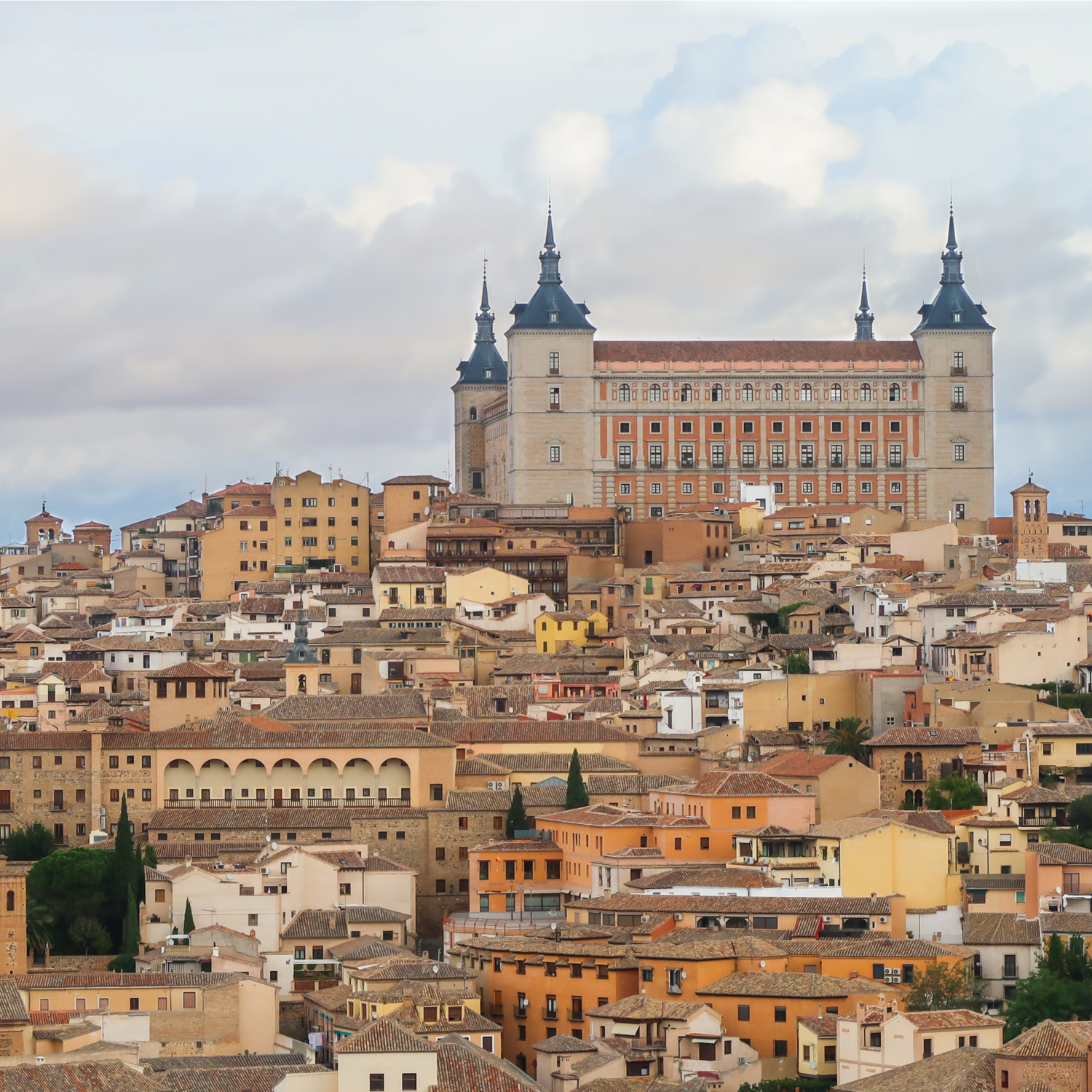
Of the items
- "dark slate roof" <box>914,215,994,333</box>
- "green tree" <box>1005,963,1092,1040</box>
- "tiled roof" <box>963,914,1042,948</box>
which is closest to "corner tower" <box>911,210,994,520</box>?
"dark slate roof" <box>914,215,994,333</box>

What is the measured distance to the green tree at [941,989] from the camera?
46.9 m

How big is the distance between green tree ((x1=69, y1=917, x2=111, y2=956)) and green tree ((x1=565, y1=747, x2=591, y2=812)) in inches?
433

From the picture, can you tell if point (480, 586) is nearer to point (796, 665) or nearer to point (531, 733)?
point (796, 665)

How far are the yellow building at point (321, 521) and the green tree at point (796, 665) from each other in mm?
29803

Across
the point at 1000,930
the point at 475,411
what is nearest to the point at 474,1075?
the point at 1000,930

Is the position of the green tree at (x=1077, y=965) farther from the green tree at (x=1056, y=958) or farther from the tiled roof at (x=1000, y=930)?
the tiled roof at (x=1000, y=930)

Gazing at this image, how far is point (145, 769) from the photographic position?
2442 inches

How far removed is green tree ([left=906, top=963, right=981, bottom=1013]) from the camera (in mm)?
46938

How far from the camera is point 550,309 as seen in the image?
4119 inches

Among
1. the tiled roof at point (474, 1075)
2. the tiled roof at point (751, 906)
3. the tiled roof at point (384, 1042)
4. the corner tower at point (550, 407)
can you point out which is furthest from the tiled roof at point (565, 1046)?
the corner tower at point (550, 407)

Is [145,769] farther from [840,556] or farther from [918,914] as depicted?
[840,556]

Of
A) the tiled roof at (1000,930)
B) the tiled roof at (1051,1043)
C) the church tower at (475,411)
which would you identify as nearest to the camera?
the tiled roof at (1051,1043)

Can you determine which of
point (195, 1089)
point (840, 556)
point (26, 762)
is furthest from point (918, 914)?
point (840, 556)

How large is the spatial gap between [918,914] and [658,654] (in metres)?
22.5
